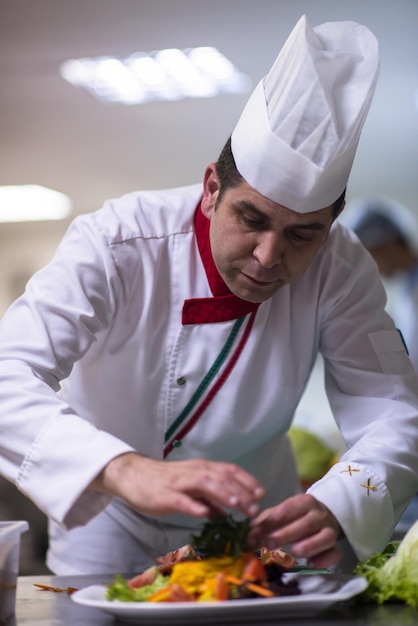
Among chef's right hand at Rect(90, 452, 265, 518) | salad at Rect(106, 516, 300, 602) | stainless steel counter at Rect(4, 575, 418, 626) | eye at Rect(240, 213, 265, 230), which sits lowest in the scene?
stainless steel counter at Rect(4, 575, 418, 626)

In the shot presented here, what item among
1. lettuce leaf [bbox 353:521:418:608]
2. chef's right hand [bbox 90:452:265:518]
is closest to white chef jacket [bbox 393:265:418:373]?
lettuce leaf [bbox 353:521:418:608]

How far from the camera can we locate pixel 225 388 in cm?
198

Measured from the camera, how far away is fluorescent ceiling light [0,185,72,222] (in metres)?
8.45

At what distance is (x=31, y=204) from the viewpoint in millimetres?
9031

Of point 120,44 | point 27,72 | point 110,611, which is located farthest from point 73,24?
point 110,611

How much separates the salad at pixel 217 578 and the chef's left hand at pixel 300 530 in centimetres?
4

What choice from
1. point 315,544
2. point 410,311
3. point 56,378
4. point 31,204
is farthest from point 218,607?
point 31,204

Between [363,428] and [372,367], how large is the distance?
148 mm

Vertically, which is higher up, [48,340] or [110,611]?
[48,340]

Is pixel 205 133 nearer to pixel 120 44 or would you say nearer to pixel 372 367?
pixel 120 44

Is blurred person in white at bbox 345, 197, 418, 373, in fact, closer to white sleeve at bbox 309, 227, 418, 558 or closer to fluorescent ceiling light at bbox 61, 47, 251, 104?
fluorescent ceiling light at bbox 61, 47, 251, 104

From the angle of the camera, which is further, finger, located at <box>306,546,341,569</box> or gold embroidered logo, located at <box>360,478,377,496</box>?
gold embroidered logo, located at <box>360,478,377,496</box>

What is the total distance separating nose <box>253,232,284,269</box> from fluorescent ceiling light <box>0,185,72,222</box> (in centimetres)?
680

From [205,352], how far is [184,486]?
26.4 inches
